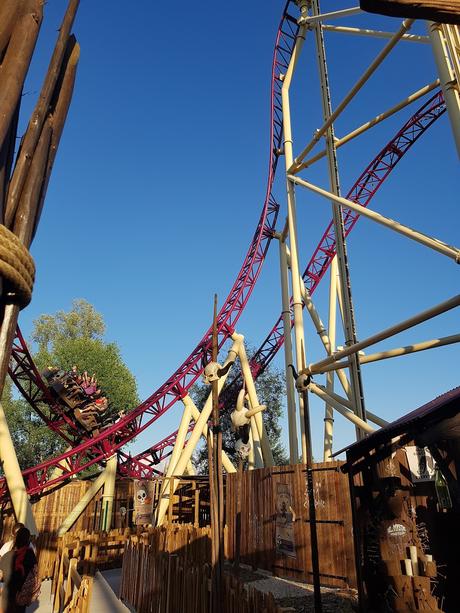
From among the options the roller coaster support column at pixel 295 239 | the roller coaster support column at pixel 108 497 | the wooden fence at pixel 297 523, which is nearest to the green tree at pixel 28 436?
the roller coaster support column at pixel 108 497

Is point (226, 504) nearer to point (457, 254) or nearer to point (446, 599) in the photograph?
point (446, 599)

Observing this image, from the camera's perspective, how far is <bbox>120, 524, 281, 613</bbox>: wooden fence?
377cm

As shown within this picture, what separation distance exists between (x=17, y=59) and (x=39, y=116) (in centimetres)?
24

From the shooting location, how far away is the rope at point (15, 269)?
1357 mm

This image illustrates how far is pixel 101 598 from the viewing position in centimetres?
719

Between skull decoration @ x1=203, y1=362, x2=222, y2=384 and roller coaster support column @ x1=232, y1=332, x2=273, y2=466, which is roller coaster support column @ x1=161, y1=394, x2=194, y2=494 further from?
skull decoration @ x1=203, y1=362, x2=222, y2=384

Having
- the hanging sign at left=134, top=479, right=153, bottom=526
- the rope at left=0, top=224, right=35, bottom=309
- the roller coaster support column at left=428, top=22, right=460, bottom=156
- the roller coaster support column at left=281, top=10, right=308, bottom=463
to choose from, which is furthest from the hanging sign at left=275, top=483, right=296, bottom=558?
the rope at left=0, top=224, right=35, bottom=309

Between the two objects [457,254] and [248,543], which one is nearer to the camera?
[457,254]

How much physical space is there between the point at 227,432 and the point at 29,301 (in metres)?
25.6

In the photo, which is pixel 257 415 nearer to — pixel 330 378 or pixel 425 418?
pixel 330 378

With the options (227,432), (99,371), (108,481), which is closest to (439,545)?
(108,481)

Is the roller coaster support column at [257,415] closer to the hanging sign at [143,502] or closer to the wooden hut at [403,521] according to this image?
the hanging sign at [143,502]

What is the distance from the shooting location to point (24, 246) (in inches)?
59.4

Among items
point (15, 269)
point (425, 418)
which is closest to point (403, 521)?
point (425, 418)
